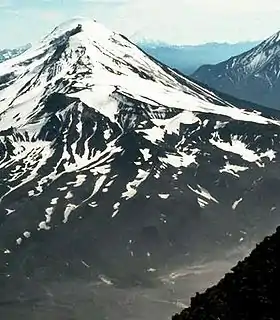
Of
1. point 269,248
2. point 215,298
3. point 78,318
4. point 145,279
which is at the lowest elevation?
point 215,298

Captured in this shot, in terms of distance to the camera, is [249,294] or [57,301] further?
[57,301]

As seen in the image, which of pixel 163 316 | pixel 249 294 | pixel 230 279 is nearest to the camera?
pixel 249 294

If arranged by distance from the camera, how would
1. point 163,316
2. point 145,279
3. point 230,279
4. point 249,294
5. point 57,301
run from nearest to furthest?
1. point 249,294
2. point 230,279
3. point 163,316
4. point 57,301
5. point 145,279

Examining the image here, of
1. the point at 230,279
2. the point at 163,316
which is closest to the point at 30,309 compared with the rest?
the point at 163,316

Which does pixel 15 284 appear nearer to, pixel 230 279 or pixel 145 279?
pixel 145 279

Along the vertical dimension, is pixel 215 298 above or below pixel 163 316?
below

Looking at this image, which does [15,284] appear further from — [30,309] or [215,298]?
[215,298]
